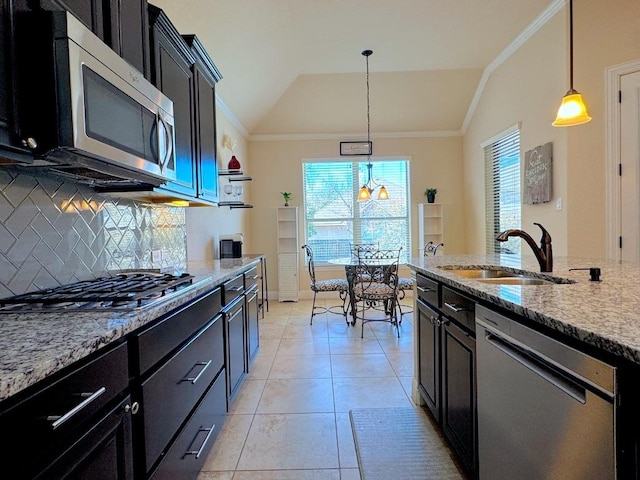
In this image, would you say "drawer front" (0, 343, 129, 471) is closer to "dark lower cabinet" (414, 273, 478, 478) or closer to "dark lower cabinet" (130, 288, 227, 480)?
"dark lower cabinet" (130, 288, 227, 480)

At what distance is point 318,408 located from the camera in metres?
2.30

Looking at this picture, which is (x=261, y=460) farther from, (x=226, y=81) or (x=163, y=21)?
(x=226, y=81)

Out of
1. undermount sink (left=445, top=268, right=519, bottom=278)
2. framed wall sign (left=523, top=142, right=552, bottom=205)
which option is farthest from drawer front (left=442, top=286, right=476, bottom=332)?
framed wall sign (left=523, top=142, right=552, bottom=205)

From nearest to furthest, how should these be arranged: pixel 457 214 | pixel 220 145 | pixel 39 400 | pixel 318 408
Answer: pixel 39 400
pixel 318 408
pixel 220 145
pixel 457 214

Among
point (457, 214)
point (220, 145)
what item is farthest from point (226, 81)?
point (457, 214)

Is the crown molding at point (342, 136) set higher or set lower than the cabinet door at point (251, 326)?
higher

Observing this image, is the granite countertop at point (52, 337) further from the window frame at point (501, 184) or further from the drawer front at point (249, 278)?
the window frame at point (501, 184)

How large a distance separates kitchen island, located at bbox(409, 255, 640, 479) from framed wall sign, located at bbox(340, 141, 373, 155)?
440 centimetres

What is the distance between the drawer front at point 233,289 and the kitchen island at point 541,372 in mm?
1195

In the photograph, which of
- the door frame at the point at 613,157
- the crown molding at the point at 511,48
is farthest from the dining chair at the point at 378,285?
the crown molding at the point at 511,48

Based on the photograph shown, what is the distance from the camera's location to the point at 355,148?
594 centimetres

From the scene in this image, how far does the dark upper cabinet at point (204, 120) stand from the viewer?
244cm

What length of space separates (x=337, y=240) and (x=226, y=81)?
3136 millimetres

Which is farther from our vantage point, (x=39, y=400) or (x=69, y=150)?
(x=69, y=150)
